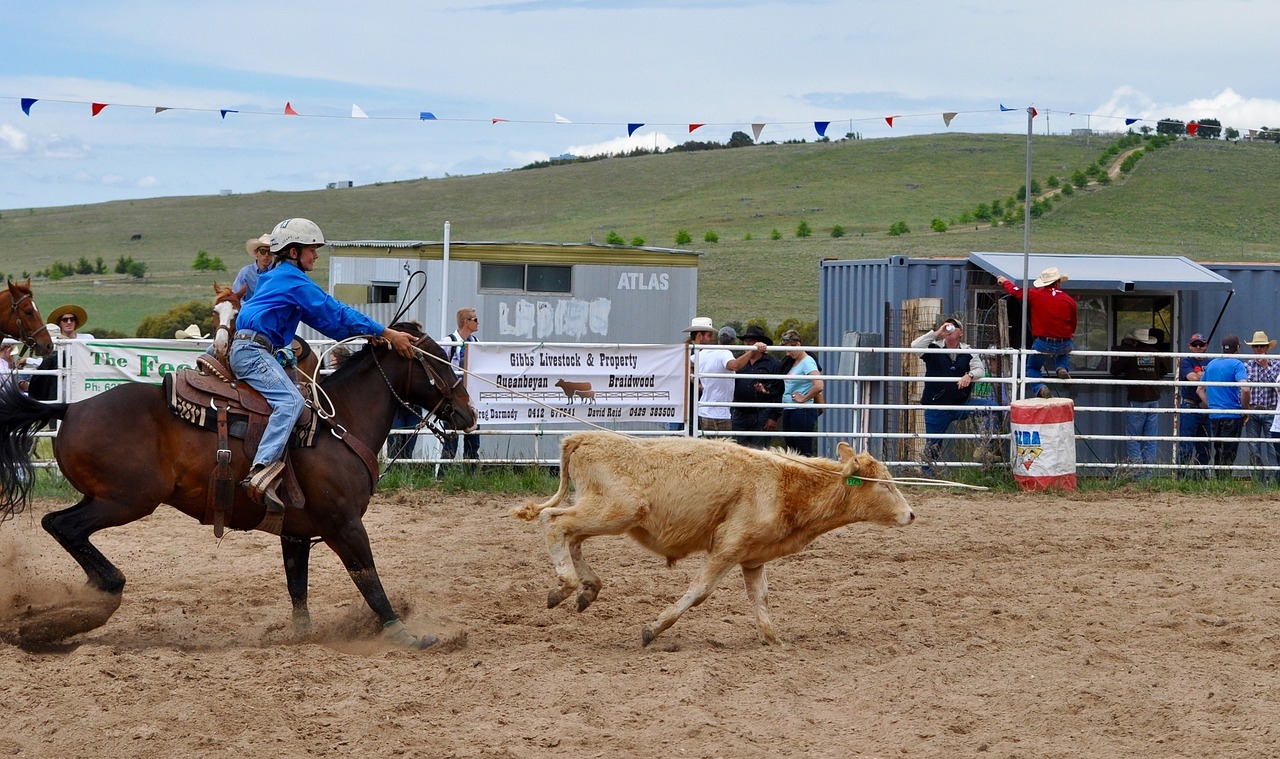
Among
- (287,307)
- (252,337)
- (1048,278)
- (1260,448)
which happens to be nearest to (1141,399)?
(1260,448)

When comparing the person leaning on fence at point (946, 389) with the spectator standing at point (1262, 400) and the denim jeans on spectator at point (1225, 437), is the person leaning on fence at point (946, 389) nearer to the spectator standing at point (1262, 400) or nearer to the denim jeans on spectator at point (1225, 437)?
the denim jeans on spectator at point (1225, 437)

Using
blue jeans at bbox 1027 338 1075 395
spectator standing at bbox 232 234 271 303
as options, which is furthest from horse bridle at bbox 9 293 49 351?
blue jeans at bbox 1027 338 1075 395

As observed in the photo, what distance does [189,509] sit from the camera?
21.3ft

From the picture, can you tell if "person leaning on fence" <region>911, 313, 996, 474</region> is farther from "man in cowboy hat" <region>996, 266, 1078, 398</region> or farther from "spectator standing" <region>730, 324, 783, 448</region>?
"spectator standing" <region>730, 324, 783, 448</region>

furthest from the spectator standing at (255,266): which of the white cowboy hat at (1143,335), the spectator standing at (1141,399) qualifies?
the white cowboy hat at (1143,335)

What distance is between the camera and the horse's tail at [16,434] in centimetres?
629

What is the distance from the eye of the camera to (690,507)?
6430 mm

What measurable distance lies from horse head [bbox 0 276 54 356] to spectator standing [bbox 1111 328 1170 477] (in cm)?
1019

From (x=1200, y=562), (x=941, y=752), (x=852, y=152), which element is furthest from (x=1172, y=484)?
(x=852, y=152)

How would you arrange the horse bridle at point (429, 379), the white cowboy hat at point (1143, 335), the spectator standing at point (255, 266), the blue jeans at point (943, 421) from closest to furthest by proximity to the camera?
the horse bridle at point (429, 379), the spectator standing at point (255, 266), the blue jeans at point (943, 421), the white cowboy hat at point (1143, 335)

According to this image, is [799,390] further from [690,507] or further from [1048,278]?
[690,507]

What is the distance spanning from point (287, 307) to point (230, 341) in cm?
46

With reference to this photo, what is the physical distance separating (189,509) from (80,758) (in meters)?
2.02

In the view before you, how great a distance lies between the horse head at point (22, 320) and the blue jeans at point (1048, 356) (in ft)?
30.4
